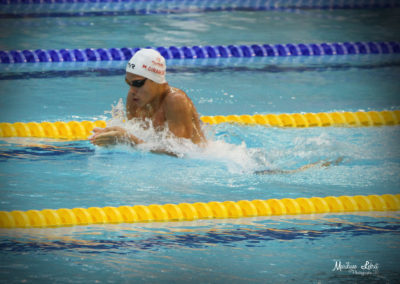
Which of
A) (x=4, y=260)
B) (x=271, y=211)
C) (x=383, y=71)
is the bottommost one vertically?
(x=4, y=260)

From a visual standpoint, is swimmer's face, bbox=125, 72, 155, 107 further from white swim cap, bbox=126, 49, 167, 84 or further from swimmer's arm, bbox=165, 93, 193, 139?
swimmer's arm, bbox=165, 93, 193, 139

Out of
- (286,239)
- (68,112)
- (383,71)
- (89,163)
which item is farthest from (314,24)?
(286,239)

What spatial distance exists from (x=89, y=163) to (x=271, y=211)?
1.36 m

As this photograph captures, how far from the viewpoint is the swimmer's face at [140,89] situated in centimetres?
480

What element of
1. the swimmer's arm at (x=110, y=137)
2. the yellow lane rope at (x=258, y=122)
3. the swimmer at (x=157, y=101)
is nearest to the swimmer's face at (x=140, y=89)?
the swimmer at (x=157, y=101)

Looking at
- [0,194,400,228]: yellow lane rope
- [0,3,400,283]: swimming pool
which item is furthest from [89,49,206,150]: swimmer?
[0,194,400,228]: yellow lane rope

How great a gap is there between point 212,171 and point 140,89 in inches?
26.2

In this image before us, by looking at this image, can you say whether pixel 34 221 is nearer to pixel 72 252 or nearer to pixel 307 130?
pixel 72 252

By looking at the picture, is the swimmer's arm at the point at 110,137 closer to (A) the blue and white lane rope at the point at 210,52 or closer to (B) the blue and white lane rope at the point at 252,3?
(A) the blue and white lane rope at the point at 210,52

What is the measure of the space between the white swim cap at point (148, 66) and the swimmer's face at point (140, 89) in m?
0.03

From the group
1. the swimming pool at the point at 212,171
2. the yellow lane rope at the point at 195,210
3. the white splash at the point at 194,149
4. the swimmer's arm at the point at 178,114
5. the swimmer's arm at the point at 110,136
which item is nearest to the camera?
the swimming pool at the point at 212,171

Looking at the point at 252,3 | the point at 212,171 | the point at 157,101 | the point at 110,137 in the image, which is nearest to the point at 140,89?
the point at 157,101

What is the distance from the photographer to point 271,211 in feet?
13.7

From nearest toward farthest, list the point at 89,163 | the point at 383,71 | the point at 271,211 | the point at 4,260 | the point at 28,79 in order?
the point at 4,260
the point at 271,211
the point at 89,163
the point at 28,79
the point at 383,71
